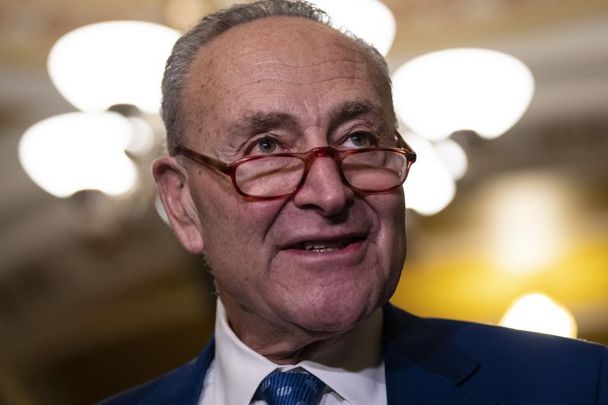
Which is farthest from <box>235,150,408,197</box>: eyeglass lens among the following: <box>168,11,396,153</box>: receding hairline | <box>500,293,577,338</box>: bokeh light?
<box>500,293,577,338</box>: bokeh light

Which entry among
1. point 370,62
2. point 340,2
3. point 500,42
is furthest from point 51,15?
point 370,62

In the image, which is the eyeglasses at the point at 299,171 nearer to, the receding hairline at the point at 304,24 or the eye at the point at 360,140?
the eye at the point at 360,140

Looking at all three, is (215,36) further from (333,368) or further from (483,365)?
(483,365)

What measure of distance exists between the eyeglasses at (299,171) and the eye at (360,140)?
0.9 inches

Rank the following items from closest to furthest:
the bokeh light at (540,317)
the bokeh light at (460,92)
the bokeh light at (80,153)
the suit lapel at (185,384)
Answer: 1. the suit lapel at (185,384)
2. the bokeh light at (460,92)
3. the bokeh light at (80,153)
4. the bokeh light at (540,317)

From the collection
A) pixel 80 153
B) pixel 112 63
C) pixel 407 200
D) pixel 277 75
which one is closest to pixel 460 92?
pixel 407 200

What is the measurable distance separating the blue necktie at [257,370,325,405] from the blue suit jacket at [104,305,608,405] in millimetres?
120

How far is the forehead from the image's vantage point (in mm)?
1707

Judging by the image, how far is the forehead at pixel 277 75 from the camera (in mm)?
1707

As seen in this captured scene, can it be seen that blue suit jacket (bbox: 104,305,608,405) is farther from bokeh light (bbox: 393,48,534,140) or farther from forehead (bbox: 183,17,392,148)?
bokeh light (bbox: 393,48,534,140)

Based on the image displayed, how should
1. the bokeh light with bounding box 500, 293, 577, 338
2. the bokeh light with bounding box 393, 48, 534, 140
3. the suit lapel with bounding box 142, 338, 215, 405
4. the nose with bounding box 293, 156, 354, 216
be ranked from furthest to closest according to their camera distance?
the bokeh light with bounding box 500, 293, 577, 338 → the bokeh light with bounding box 393, 48, 534, 140 → the suit lapel with bounding box 142, 338, 215, 405 → the nose with bounding box 293, 156, 354, 216

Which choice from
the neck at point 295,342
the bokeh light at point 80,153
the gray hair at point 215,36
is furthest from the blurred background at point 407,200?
the neck at point 295,342

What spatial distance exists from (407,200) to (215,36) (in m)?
2.57

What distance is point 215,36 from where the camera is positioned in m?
1.88
